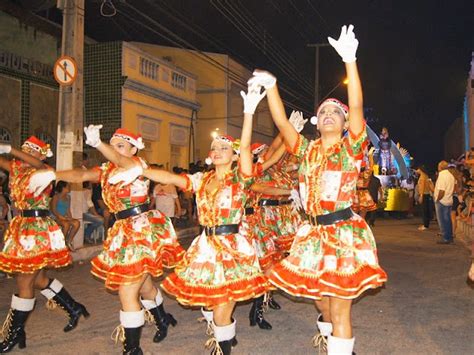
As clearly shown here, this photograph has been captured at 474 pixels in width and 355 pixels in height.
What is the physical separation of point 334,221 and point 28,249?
10.5ft

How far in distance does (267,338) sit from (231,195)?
1.84 m

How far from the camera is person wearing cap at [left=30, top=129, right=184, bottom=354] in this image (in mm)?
4820

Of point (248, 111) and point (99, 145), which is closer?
point (248, 111)

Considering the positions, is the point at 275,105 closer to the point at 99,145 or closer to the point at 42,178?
the point at 99,145

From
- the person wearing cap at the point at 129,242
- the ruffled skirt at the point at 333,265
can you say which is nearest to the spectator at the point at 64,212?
the person wearing cap at the point at 129,242

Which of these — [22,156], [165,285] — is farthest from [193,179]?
[22,156]

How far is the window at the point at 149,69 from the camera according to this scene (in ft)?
72.0

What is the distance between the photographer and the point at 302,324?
6066 millimetres

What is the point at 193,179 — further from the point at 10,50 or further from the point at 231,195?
the point at 10,50

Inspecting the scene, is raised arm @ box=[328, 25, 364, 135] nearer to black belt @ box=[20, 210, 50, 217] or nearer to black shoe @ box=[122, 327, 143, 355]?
black shoe @ box=[122, 327, 143, 355]

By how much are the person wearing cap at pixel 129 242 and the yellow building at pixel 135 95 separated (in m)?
15.9

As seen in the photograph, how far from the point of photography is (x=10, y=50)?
55.2ft

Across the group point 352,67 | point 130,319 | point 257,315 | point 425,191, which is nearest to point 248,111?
point 352,67

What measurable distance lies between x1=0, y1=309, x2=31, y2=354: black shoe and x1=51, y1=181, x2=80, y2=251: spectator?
552 cm
